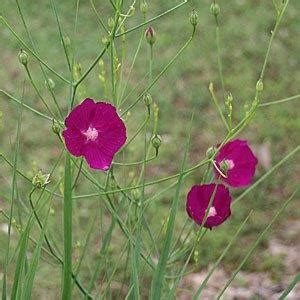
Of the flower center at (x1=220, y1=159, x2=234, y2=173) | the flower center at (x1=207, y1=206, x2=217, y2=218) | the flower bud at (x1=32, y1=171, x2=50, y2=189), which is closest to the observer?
the flower bud at (x1=32, y1=171, x2=50, y2=189)

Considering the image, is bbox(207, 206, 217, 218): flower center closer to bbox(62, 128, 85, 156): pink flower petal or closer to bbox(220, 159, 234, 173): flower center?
bbox(220, 159, 234, 173): flower center

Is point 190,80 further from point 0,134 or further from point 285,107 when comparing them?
point 0,134

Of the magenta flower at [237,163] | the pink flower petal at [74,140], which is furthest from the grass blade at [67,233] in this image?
the magenta flower at [237,163]

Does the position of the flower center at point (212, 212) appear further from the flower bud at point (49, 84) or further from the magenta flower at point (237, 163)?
the flower bud at point (49, 84)

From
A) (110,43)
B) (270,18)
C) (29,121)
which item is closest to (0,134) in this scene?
(29,121)

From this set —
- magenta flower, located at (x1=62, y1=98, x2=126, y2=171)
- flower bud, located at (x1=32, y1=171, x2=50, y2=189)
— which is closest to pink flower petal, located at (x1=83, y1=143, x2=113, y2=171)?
magenta flower, located at (x1=62, y1=98, x2=126, y2=171)

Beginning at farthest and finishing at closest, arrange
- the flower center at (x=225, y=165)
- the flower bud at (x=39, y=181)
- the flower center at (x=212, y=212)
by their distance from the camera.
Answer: the flower center at (x=212, y=212) → the flower center at (x=225, y=165) → the flower bud at (x=39, y=181)
